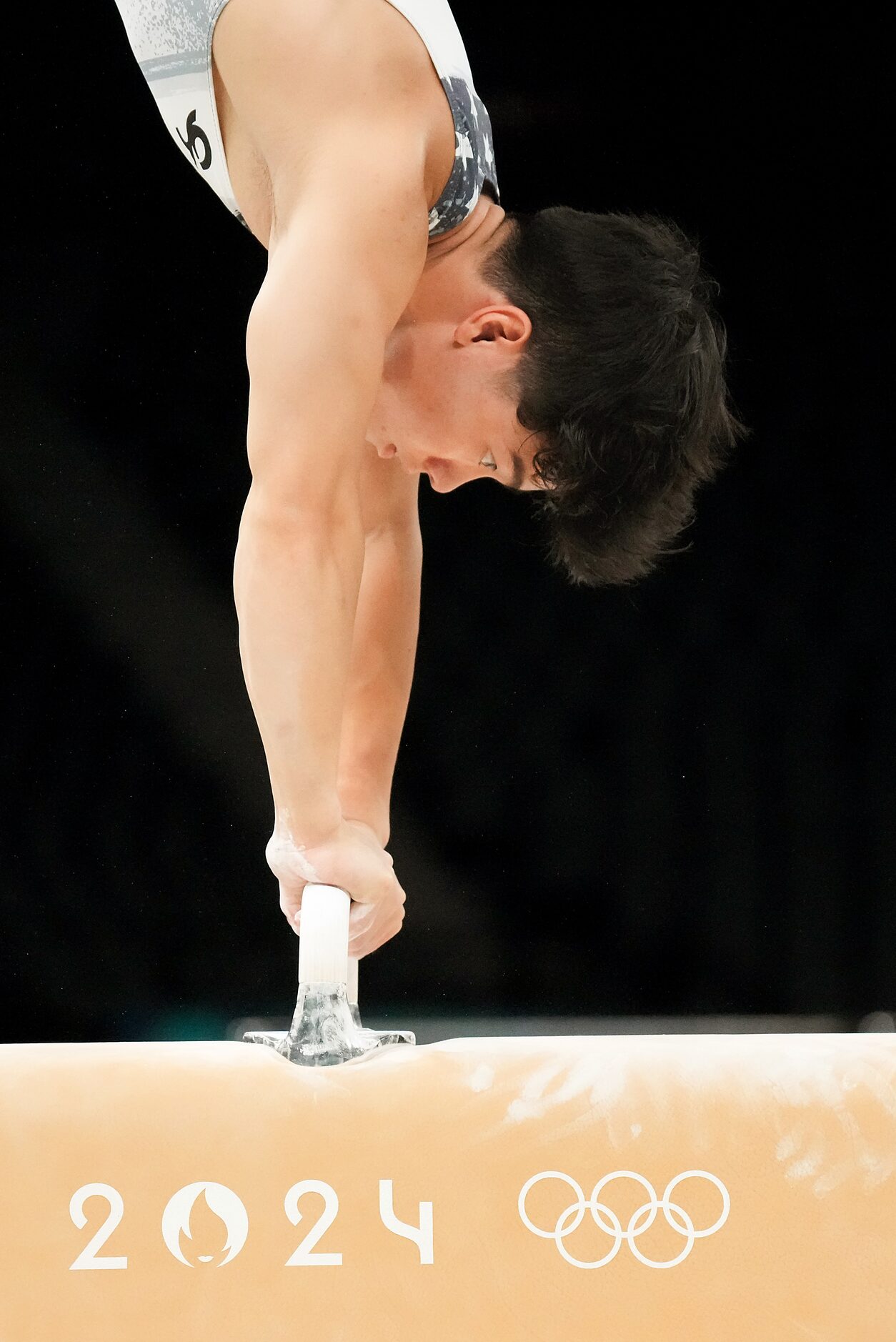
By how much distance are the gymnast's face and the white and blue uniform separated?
0.09m

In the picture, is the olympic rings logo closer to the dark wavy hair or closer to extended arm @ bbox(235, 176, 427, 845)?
extended arm @ bbox(235, 176, 427, 845)

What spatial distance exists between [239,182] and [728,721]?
1.72 meters

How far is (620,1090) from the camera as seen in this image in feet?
2.48

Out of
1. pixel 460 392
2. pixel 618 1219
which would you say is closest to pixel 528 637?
pixel 460 392

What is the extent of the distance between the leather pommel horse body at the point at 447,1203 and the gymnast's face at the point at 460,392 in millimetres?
627

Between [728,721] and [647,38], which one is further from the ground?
[647,38]

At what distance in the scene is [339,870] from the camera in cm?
99

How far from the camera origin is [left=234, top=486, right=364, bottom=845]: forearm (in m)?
0.97

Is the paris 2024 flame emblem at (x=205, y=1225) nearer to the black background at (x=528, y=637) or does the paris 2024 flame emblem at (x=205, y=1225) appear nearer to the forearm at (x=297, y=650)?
the forearm at (x=297, y=650)

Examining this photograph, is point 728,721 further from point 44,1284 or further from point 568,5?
point 44,1284

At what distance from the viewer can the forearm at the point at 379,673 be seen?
1284mm

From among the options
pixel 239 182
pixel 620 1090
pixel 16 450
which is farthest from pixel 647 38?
pixel 620 1090

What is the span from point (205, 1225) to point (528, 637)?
2.10 metres

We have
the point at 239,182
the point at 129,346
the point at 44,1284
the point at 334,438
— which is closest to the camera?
the point at 44,1284
